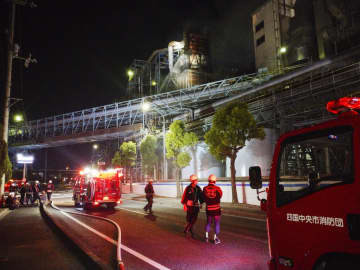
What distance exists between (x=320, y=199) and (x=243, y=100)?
2137 cm

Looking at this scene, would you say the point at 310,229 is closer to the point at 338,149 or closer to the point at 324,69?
the point at 338,149

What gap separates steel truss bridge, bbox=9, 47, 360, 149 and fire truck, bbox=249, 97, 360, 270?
36.7ft

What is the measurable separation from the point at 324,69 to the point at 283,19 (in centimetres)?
2737

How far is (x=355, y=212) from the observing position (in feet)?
9.57

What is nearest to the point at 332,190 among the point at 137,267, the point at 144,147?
the point at 137,267

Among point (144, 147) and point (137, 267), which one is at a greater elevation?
point (144, 147)

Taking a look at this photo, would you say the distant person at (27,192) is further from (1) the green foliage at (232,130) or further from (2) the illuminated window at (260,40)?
(2) the illuminated window at (260,40)

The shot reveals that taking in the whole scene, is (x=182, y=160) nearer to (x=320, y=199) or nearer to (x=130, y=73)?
(x=320, y=199)

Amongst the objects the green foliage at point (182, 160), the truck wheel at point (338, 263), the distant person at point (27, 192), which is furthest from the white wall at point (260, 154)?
the truck wheel at point (338, 263)

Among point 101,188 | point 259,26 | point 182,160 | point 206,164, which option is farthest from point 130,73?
point 101,188

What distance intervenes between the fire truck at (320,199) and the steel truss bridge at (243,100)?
36.7ft

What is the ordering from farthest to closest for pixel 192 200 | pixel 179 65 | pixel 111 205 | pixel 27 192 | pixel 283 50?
1. pixel 179 65
2. pixel 283 50
3. pixel 27 192
4. pixel 111 205
5. pixel 192 200

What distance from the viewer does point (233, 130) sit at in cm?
1775

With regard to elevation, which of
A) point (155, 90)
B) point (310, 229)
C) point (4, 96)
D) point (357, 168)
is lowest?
point (310, 229)
